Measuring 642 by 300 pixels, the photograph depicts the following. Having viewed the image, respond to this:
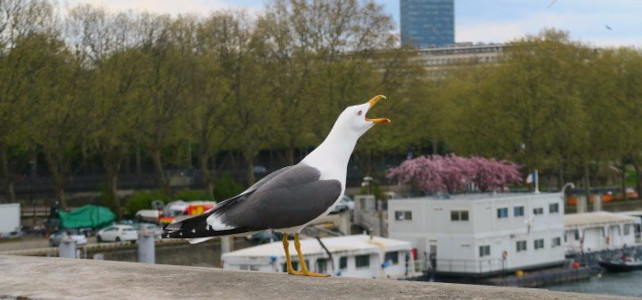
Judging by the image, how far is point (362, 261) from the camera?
3912 centimetres

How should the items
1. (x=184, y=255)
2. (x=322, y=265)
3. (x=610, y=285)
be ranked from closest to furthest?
(x=322, y=265)
(x=184, y=255)
(x=610, y=285)

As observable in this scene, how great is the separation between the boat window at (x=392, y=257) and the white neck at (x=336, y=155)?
31413 mm

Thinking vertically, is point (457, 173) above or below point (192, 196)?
above

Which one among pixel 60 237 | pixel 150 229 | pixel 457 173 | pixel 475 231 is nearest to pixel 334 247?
pixel 475 231

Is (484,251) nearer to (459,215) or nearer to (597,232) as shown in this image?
(459,215)

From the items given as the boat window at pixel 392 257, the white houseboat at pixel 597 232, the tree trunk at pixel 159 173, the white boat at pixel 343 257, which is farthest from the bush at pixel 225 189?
the white houseboat at pixel 597 232

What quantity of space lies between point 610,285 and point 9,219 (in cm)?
2389

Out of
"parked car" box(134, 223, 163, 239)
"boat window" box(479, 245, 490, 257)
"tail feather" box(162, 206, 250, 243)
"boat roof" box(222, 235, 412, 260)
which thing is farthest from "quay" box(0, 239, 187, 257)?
"tail feather" box(162, 206, 250, 243)

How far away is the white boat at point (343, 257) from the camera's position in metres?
35.3

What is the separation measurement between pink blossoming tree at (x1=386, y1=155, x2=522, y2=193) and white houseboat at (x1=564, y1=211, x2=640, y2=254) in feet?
23.7

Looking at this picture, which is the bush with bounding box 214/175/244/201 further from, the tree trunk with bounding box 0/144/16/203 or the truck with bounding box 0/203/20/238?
the truck with bounding box 0/203/20/238

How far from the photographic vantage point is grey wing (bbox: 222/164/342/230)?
8406 millimetres

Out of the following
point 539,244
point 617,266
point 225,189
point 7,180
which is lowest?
point 617,266

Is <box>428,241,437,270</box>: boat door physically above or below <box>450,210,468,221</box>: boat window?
below
